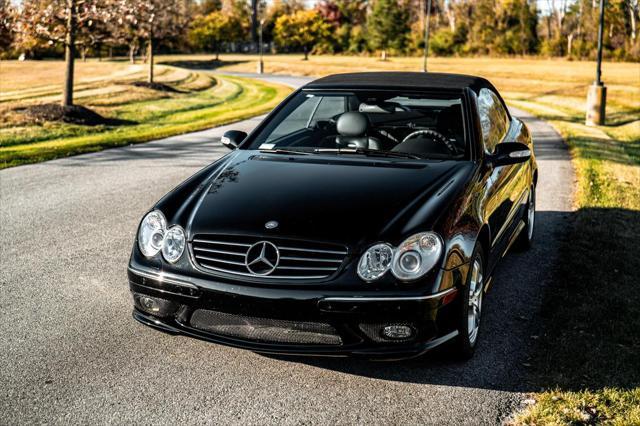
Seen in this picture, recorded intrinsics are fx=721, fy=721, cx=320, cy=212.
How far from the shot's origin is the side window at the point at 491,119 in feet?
17.6

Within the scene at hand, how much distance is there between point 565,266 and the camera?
626 cm

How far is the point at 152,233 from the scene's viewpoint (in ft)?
13.7

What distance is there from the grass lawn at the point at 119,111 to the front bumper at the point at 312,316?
29.5ft

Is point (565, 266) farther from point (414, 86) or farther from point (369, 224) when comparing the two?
point (369, 224)

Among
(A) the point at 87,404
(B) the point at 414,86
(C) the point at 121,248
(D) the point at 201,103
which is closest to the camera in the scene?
(A) the point at 87,404

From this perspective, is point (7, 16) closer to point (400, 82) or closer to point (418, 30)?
point (400, 82)

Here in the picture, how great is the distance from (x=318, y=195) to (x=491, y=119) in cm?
213

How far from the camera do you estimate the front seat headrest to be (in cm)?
543

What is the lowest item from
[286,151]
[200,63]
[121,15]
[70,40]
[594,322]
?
[594,322]

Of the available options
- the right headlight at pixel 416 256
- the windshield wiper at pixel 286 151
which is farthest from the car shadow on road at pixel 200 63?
the right headlight at pixel 416 256

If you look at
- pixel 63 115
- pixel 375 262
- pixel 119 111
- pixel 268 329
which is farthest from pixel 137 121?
pixel 375 262

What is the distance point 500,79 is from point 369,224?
49.8 m

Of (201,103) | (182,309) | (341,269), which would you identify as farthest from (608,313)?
(201,103)

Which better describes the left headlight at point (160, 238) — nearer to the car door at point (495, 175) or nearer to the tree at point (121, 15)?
the car door at point (495, 175)
